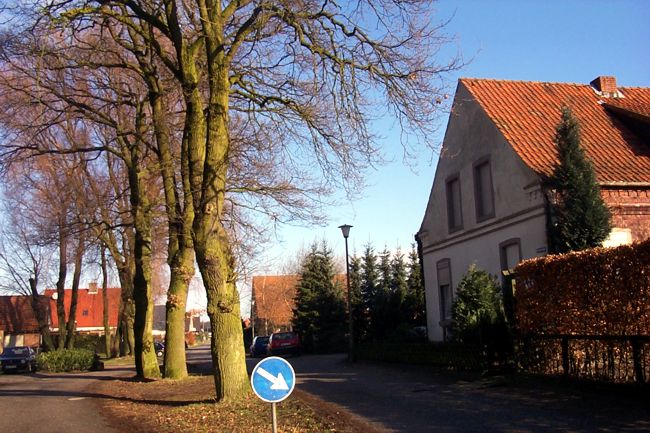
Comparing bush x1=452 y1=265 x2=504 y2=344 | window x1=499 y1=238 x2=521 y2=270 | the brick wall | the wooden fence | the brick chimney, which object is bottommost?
the wooden fence

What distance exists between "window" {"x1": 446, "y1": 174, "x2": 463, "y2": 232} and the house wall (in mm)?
197

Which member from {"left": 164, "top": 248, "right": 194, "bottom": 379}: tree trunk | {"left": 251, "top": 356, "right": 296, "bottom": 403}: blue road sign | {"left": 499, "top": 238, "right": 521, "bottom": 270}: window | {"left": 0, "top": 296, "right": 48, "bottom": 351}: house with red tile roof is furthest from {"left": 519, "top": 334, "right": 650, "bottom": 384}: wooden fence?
{"left": 0, "top": 296, "right": 48, "bottom": 351}: house with red tile roof

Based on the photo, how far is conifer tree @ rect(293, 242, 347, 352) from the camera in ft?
136

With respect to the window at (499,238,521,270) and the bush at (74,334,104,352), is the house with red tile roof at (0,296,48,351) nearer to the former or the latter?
the bush at (74,334,104,352)

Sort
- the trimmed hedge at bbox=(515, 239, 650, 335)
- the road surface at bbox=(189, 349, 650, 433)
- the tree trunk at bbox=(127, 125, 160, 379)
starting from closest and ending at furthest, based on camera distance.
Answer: the road surface at bbox=(189, 349, 650, 433) → the trimmed hedge at bbox=(515, 239, 650, 335) → the tree trunk at bbox=(127, 125, 160, 379)

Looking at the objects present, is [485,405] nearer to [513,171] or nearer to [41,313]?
[513,171]

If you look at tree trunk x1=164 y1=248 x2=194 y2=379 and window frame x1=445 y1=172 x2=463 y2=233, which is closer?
tree trunk x1=164 y1=248 x2=194 y2=379

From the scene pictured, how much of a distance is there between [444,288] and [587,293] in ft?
44.1

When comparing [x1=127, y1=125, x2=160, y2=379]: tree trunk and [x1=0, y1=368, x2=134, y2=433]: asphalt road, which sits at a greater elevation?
[x1=127, y1=125, x2=160, y2=379]: tree trunk

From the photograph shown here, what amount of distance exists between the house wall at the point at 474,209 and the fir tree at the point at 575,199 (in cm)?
110

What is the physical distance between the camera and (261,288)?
243 ft

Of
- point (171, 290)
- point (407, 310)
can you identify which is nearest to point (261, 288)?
point (407, 310)

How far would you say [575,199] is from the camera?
17312 mm

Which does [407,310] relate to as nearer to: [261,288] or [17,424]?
[17,424]
